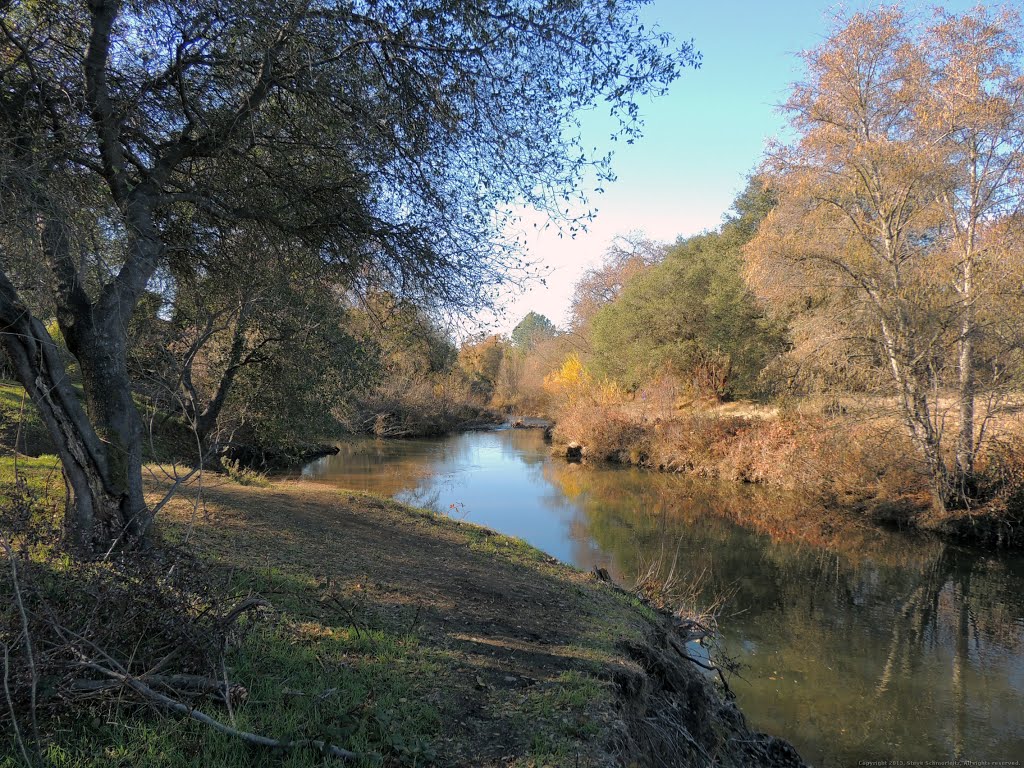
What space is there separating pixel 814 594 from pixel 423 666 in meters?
9.96

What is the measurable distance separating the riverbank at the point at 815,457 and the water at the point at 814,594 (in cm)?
88

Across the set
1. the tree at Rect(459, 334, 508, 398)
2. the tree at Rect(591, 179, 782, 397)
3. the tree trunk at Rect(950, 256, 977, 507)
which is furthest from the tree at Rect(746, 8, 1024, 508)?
the tree at Rect(459, 334, 508, 398)

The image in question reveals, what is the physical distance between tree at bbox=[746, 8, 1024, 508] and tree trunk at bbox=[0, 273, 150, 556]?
16.4 m

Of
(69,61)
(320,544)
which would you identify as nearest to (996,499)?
(320,544)

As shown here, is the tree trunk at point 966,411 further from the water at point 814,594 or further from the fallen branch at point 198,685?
the fallen branch at point 198,685

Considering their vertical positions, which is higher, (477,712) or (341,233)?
(341,233)

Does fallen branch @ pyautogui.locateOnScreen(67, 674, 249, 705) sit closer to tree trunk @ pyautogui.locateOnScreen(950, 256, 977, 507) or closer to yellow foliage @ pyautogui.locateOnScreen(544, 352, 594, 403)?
tree trunk @ pyautogui.locateOnScreen(950, 256, 977, 507)

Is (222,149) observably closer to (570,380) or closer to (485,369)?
(570,380)

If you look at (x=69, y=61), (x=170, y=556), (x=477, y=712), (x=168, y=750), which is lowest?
(x=477, y=712)

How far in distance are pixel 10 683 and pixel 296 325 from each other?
244 inches

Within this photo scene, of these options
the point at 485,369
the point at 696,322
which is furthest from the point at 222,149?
the point at 485,369

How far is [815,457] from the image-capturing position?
19.5 m

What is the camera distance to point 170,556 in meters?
3.79

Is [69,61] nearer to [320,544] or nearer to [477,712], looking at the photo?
[320,544]
